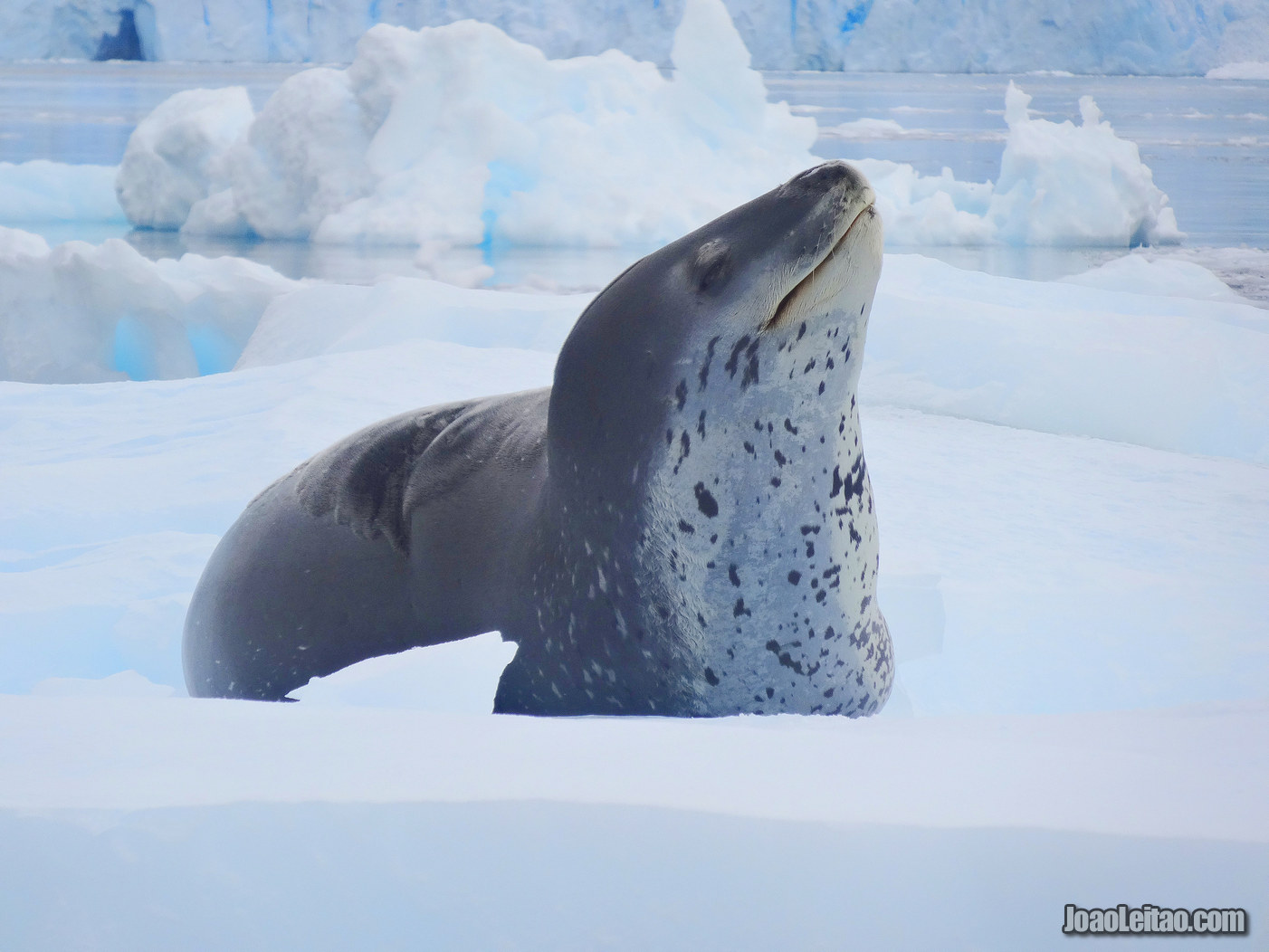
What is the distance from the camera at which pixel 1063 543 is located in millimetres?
2807

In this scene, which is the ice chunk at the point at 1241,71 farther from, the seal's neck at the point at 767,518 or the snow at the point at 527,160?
the seal's neck at the point at 767,518

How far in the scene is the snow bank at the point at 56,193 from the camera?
35.9ft

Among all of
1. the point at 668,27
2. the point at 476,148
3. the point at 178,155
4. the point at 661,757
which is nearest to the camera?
the point at 661,757

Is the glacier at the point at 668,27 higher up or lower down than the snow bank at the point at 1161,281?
higher up

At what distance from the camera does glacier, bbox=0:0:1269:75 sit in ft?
55.0

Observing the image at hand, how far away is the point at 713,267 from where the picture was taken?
136 centimetres

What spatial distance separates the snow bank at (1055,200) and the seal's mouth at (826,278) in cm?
784

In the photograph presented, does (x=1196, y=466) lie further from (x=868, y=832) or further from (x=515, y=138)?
(x=515, y=138)

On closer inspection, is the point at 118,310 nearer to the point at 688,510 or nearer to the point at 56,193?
the point at 56,193

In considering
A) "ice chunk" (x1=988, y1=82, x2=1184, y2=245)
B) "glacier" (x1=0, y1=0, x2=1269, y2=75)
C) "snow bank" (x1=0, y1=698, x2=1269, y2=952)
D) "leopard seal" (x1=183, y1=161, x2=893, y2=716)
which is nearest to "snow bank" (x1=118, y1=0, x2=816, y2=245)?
"ice chunk" (x1=988, y1=82, x2=1184, y2=245)

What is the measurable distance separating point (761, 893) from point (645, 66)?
1007 cm

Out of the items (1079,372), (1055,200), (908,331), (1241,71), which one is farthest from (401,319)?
(1241,71)

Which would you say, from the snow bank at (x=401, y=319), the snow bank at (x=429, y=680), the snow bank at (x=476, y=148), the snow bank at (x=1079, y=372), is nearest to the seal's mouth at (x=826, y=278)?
the snow bank at (x=429, y=680)

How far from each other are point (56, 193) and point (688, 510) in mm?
11811
